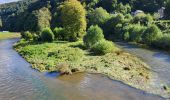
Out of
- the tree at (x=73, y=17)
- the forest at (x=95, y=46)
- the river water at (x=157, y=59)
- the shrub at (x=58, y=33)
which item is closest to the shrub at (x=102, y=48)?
the forest at (x=95, y=46)

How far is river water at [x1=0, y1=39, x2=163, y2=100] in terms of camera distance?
4012 cm

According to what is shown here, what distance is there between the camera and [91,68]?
53969 millimetres

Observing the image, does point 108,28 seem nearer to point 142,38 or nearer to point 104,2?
point 142,38

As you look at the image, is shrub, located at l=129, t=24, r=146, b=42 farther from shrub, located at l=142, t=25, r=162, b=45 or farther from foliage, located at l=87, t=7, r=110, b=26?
foliage, located at l=87, t=7, r=110, b=26

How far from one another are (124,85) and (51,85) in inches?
404

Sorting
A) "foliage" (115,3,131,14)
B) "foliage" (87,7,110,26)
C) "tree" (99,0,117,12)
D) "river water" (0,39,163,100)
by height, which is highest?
"tree" (99,0,117,12)

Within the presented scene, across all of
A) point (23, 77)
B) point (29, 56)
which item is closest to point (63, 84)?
point (23, 77)

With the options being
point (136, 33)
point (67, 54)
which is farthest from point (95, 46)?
point (136, 33)

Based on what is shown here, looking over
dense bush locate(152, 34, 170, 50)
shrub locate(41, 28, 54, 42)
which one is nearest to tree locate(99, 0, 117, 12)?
shrub locate(41, 28, 54, 42)

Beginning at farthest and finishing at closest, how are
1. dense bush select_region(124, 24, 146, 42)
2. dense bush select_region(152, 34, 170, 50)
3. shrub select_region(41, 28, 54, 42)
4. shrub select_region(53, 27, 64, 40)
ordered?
shrub select_region(53, 27, 64, 40) → dense bush select_region(124, 24, 146, 42) → shrub select_region(41, 28, 54, 42) → dense bush select_region(152, 34, 170, 50)

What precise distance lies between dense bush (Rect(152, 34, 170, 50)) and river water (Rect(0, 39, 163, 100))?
32.9 metres

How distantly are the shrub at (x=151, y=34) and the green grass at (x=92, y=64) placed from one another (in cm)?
1814

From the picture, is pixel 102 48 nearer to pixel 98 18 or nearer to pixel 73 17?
pixel 73 17

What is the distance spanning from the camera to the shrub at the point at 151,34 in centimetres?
8256
